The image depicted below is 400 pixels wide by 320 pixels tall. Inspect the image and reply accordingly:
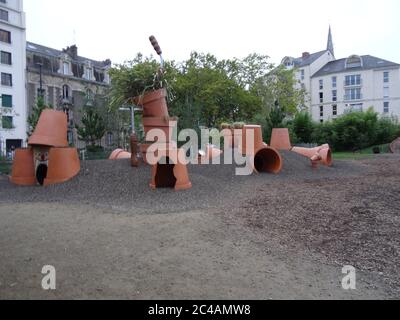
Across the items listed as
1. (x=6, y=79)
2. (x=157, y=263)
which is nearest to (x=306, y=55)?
(x=6, y=79)

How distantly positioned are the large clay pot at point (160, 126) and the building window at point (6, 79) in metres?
29.4

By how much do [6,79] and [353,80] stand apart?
45.9 m

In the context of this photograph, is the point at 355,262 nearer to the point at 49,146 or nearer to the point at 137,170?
the point at 137,170

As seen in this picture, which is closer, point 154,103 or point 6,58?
point 154,103

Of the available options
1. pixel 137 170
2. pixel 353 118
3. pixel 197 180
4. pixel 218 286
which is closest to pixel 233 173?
pixel 197 180

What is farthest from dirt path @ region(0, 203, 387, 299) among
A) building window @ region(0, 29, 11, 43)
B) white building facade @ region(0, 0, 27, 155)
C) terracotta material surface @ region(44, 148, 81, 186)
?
building window @ region(0, 29, 11, 43)

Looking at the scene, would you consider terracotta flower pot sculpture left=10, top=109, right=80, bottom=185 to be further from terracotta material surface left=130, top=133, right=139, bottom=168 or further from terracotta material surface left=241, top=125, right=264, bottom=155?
terracotta material surface left=241, top=125, right=264, bottom=155

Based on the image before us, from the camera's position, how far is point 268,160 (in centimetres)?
1141

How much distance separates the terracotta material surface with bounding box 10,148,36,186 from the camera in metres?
9.07

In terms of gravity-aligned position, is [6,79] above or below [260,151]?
above

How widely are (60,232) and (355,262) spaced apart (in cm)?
346

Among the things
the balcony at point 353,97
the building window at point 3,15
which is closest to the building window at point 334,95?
the balcony at point 353,97

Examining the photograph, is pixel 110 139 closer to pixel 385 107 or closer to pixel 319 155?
pixel 319 155

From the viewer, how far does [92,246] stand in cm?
384
